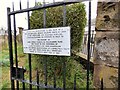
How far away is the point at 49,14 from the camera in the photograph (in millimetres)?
3719

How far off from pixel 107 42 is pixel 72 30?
2597 mm

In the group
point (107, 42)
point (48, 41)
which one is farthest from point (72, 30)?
point (107, 42)

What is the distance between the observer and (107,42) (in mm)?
1305

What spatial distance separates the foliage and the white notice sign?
1.84 meters

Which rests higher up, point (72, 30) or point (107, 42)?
point (72, 30)

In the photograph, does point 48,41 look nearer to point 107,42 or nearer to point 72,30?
point 107,42

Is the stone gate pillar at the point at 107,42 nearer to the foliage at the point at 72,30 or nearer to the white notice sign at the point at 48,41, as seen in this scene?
the white notice sign at the point at 48,41

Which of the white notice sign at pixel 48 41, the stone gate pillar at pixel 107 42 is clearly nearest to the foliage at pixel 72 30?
the white notice sign at pixel 48 41

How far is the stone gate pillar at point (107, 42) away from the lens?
Result: 127cm

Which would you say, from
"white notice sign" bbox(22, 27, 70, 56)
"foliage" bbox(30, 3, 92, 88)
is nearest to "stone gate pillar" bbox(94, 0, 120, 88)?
"white notice sign" bbox(22, 27, 70, 56)

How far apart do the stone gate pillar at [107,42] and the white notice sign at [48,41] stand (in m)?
0.21

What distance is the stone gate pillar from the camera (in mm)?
1267

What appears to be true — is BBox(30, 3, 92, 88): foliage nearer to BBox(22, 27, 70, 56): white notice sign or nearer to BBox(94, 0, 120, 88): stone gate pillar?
BBox(22, 27, 70, 56): white notice sign

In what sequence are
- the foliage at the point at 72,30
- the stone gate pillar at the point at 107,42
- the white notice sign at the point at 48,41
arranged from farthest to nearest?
the foliage at the point at 72,30, the white notice sign at the point at 48,41, the stone gate pillar at the point at 107,42
